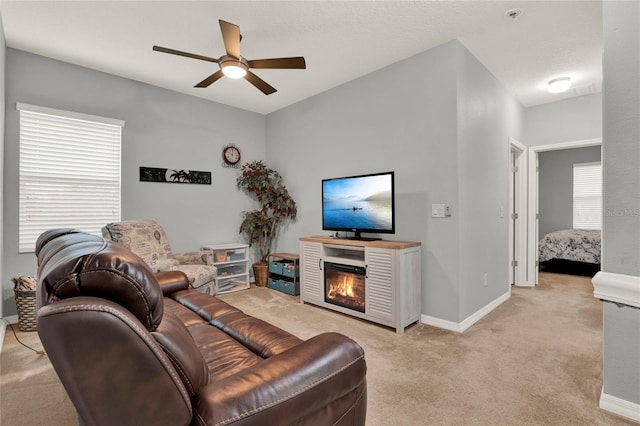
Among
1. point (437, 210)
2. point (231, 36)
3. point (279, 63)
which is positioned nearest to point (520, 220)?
point (437, 210)

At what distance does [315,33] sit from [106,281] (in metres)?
2.79

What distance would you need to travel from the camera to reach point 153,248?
11.1 feet

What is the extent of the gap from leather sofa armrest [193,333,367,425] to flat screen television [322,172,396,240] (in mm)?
2172

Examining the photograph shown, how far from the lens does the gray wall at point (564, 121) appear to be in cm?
417

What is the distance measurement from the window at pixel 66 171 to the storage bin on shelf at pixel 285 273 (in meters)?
2.09

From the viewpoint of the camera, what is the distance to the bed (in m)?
5.27

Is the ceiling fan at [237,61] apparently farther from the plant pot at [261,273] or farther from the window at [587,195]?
the window at [587,195]

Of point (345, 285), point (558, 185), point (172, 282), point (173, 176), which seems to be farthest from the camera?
point (558, 185)

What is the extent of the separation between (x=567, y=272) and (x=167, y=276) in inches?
261

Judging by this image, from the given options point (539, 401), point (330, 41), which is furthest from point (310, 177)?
point (539, 401)

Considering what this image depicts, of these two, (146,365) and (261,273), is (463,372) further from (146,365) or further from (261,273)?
(261,273)

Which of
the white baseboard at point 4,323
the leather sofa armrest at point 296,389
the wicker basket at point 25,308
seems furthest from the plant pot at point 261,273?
the leather sofa armrest at point 296,389

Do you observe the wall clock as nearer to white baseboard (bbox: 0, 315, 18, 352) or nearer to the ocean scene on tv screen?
the ocean scene on tv screen

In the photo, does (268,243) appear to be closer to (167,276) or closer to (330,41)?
(167,276)
